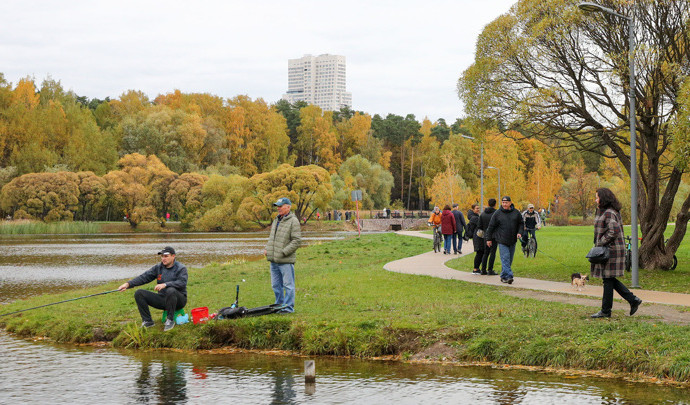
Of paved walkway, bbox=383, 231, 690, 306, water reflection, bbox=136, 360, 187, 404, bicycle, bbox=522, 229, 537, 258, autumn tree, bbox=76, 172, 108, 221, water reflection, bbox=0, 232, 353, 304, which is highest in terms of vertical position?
autumn tree, bbox=76, 172, 108, 221

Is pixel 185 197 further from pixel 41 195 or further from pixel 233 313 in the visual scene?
pixel 233 313

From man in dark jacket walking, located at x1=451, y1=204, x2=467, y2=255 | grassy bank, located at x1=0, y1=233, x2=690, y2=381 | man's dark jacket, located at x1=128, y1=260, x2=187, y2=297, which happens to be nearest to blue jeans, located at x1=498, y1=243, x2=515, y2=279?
grassy bank, located at x1=0, y1=233, x2=690, y2=381

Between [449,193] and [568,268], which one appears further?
[449,193]

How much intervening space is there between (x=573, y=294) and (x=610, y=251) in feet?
12.3

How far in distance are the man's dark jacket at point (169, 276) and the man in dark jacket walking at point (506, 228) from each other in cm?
763

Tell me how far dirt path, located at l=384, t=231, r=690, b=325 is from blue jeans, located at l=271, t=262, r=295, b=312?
15.7 ft

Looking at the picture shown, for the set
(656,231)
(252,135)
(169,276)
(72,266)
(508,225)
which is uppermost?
(252,135)

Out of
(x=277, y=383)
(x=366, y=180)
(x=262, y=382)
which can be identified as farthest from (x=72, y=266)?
(x=366, y=180)

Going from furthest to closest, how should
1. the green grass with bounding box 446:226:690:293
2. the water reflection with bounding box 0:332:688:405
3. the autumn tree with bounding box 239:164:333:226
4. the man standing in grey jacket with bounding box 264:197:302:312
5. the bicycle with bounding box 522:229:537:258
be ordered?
the autumn tree with bounding box 239:164:333:226 < the bicycle with bounding box 522:229:537:258 < the green grass with bounding box 446:226:690:293 < the man standing in grey jacket with bounding box 264:197:302:312 < the water reflection with bounding box 0:332:688:405

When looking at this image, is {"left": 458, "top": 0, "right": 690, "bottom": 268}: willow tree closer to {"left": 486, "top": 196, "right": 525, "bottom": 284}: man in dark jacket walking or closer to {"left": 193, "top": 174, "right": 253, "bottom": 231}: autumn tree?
{"left": 486, "top": 196, "right": 525, "bottom": 284}: man in dark jacket walking

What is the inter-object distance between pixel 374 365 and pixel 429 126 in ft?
381

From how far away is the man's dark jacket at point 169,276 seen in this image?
37.4 feet

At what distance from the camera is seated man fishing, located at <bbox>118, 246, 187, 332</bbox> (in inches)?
442

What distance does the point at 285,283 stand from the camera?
11.8 metres
